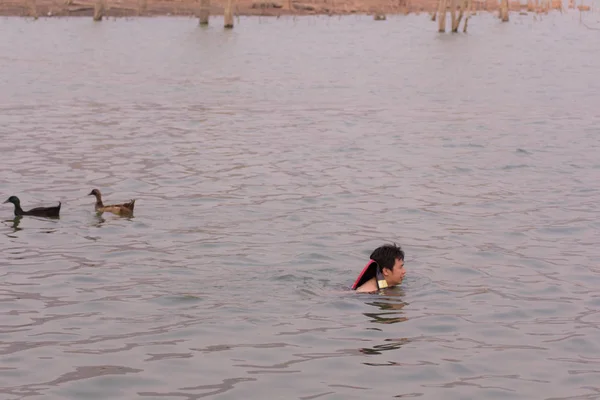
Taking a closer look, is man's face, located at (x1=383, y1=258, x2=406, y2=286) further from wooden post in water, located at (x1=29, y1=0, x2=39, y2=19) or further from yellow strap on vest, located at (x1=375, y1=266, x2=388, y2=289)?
wooden post in water, located at (x1=29, y1=0, x2=39, y2=19)

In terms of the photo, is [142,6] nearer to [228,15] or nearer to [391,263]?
[228,15]

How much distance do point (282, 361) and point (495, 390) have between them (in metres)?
1.77

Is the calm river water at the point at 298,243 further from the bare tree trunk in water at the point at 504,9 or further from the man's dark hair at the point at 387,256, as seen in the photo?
the bare tree trunk in water at the point at 504,9

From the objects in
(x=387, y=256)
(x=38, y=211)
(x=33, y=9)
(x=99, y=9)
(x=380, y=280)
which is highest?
(x=99, y=9)

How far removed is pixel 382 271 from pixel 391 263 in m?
0.14

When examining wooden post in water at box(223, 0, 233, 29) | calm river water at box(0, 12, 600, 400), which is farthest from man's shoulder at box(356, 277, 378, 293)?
wooden post in water at box(223, 0, 233, 29)

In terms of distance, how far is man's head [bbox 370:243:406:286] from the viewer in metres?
11.1

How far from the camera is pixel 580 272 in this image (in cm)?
1227

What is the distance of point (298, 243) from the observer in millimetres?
13727

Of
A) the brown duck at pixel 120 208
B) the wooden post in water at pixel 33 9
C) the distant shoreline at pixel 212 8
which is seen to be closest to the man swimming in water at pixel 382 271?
the brown duck at pixel 120 208

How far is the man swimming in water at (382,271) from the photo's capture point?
36.5ft

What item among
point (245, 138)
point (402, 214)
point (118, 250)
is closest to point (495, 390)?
point (118, 250)

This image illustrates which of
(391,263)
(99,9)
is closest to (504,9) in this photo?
(99,9)

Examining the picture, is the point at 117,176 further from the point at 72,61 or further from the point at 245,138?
the point at 72,61
